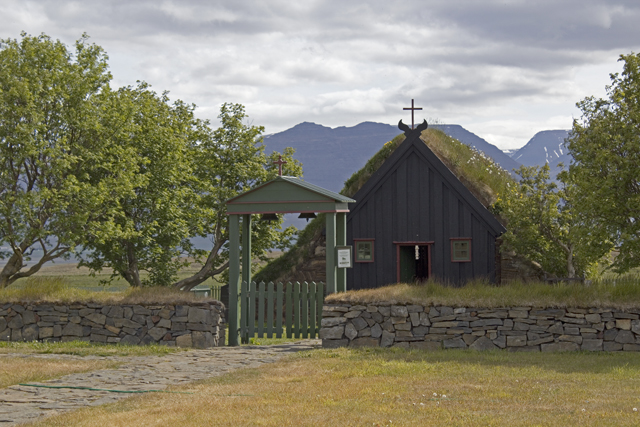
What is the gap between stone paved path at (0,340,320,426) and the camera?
8852 mm

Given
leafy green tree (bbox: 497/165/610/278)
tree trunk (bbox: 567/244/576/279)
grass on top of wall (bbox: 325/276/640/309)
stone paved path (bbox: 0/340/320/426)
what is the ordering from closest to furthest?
stone paved path (bbox: 0/340/320/426) → grass on top of wall (bbox: 325/276/640/309) → leafy green tree (bbox: 497/165/610/278) → tree trunk (bbox: 567/244/576/279)

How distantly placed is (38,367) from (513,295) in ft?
30.8

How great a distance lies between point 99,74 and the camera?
21.7 m

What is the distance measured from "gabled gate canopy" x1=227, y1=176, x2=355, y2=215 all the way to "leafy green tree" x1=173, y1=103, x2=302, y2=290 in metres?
11.1

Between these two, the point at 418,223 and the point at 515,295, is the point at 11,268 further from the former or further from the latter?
the point at 515,295

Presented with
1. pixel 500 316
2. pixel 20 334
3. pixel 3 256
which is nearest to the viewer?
pixel 500 316

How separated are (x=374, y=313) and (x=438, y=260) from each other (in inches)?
326

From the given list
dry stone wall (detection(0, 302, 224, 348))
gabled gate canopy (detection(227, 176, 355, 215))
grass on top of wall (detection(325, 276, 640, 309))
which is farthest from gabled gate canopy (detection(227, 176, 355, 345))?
grass on top of wall (detection(325, 276, 640, 309))

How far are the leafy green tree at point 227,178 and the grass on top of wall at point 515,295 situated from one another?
13294 millimetres

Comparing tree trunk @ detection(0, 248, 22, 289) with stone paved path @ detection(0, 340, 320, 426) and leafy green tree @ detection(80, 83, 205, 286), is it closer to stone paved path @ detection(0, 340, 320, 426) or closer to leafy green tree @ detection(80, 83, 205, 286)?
leafy green tree @ detection(80, 83, 205, 286)

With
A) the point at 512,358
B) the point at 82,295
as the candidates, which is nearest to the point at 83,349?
the point at 82,295

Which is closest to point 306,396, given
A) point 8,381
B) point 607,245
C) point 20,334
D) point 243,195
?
point 8,381

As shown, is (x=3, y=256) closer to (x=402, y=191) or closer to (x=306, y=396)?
(x=402, y=191)

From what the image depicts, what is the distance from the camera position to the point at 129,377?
11039mm
